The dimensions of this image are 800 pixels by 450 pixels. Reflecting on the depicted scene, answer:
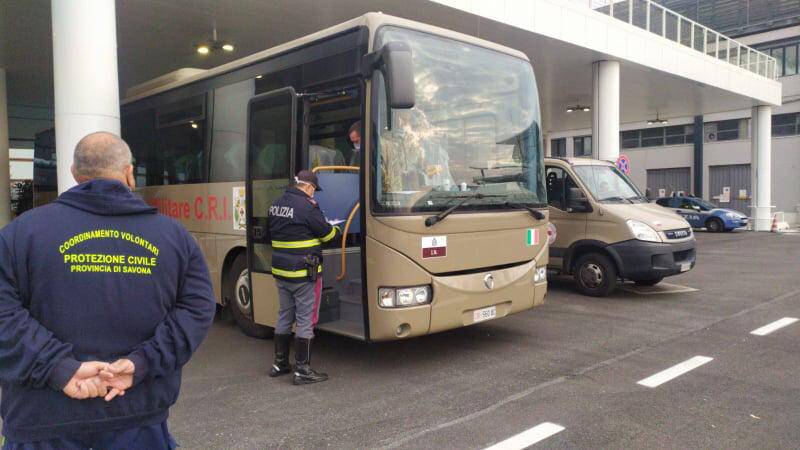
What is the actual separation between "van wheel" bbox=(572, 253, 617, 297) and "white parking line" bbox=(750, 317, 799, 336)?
7.52ft

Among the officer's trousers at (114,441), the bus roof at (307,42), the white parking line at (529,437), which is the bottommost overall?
the white parking line at (529,437)

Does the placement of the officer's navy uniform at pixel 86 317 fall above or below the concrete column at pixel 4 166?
below

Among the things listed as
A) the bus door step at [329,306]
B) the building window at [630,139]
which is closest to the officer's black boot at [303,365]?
the bus door step at [329,306]

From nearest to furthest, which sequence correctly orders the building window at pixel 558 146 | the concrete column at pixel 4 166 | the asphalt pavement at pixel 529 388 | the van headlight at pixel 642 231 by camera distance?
1. the asphalt pavement at pixel 529 388
2. the van headlight at pixel 642 231
3. the concrete column at pixel 4 166
4. the building window at pixel 558 146

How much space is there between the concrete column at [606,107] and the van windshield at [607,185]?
6.30m

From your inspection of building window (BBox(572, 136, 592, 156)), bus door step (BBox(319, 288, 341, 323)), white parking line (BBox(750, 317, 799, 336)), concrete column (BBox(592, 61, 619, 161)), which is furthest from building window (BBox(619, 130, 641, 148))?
bus door step (BBox(319, 288, 341, 323))

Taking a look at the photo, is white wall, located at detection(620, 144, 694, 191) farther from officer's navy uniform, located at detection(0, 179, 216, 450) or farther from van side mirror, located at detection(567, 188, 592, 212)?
officer's navy uniform, located at detection(0, 179, 216, 450)

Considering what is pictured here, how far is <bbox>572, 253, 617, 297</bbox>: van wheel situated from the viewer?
365 inches

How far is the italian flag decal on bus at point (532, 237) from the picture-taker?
6.30 meters

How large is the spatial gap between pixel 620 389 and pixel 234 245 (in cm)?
440

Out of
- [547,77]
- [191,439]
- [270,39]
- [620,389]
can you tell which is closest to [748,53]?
[547,77]

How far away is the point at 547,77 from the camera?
18469 millimetres

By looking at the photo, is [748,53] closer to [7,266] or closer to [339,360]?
[339,360]

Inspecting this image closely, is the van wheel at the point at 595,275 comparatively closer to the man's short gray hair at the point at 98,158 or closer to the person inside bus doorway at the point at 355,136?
the person inside bus doorway at the point at 355,136
